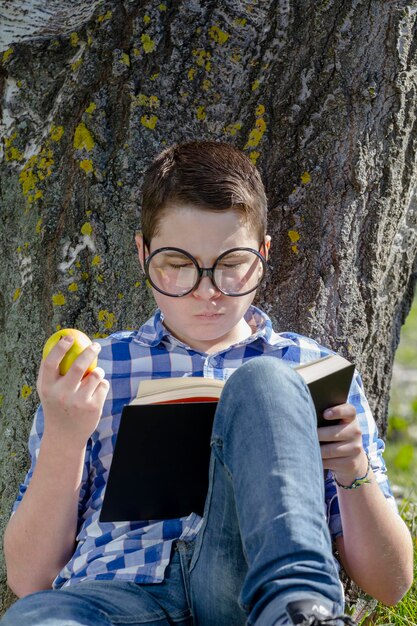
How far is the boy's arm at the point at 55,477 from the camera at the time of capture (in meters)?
2.00

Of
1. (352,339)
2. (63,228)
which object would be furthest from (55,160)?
(352,339)

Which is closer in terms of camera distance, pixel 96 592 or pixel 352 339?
pixel 96 592

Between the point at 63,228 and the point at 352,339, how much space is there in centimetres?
98

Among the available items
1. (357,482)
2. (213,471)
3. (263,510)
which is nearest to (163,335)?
(213,471)

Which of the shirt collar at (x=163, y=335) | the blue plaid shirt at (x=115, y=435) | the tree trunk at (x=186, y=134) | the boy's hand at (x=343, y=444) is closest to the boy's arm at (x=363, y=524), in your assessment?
the boy's hand at (x=343, y=444)

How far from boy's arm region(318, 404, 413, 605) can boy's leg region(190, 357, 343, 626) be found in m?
0.24

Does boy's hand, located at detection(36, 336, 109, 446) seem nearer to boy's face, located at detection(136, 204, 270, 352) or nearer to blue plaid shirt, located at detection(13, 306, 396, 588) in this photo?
blue plaid shirt, located at detection(13, 306, 396, 588)

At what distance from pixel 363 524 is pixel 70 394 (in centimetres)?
80

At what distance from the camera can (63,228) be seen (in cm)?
276

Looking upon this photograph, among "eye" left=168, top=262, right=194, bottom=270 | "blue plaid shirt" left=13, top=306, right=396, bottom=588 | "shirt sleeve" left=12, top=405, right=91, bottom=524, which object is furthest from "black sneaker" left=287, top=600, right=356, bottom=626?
"eye" left=168, top=262, right=194, bottom=270

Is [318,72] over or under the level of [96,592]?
over

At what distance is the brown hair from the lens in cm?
230

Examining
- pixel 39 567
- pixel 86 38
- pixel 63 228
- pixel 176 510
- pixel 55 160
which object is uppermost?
pixel 86 38

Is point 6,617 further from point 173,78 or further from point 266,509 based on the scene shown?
point 173,78
